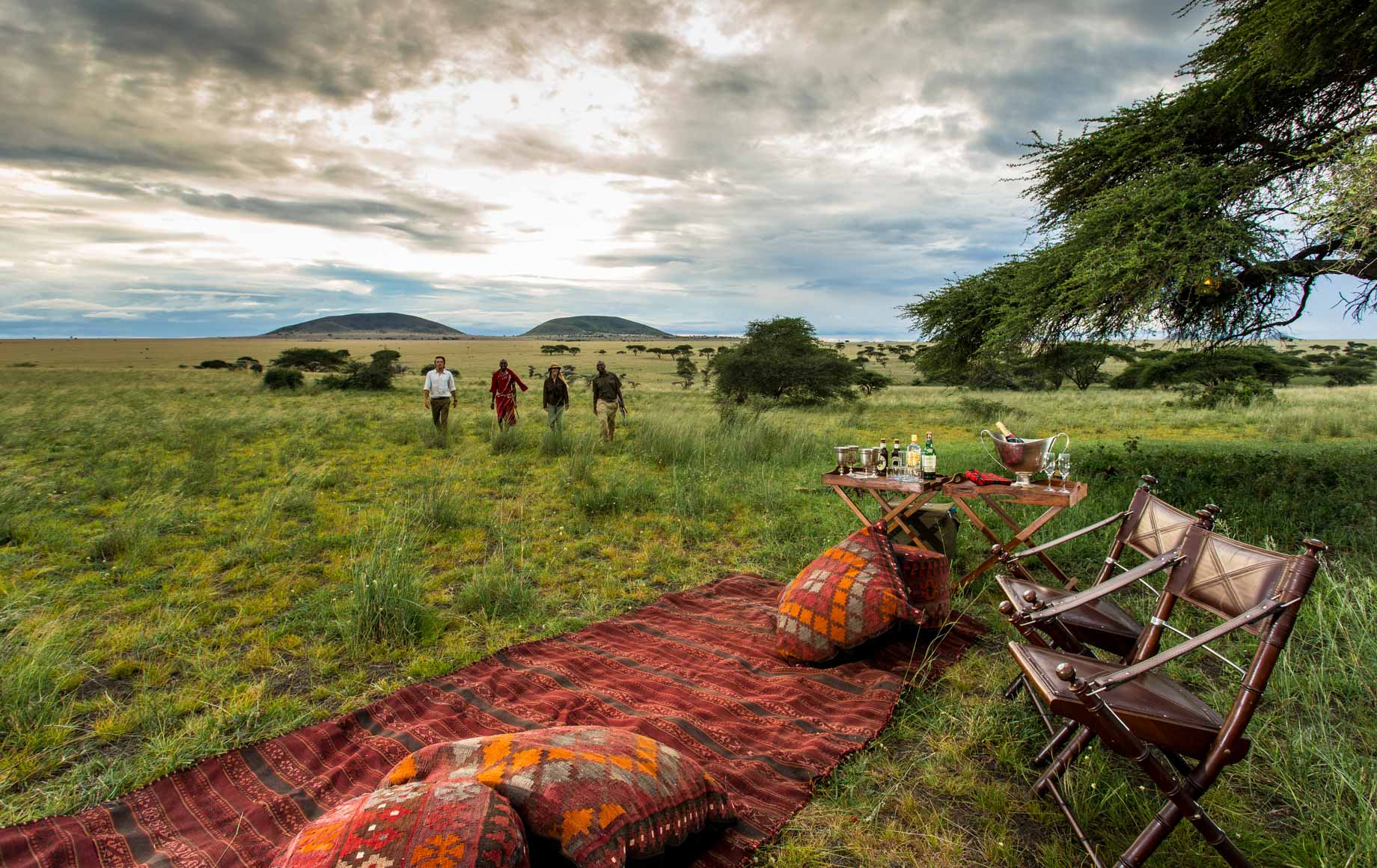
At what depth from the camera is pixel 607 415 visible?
13.0 meters

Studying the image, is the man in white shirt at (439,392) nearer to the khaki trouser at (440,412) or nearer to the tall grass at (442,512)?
the khaki trouser at (440,412)

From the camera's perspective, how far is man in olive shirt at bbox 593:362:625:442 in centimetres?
1284

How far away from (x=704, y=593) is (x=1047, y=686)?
3.40m

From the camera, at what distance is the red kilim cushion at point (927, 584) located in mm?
4391

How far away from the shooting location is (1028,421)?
18.8m

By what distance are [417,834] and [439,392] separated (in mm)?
12255

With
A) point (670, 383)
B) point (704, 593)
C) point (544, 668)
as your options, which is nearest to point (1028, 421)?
point (704, 593)

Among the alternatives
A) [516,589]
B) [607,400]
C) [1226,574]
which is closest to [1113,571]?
[1226,574]

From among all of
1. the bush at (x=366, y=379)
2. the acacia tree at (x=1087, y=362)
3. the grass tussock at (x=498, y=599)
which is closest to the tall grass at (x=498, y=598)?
the grass tussock at (x=498, y=599)

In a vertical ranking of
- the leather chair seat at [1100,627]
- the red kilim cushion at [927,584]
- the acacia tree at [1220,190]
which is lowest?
the red kilim cushion at [927,584]

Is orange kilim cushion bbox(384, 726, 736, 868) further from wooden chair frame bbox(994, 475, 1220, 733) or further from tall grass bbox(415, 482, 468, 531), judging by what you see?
tall grass bbox(415, 482, 468, 531)

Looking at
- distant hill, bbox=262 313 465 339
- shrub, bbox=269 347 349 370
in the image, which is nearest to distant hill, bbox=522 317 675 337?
distant hill, bbox=262 313 465 339

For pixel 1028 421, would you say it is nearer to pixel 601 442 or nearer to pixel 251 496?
pixel 601 442

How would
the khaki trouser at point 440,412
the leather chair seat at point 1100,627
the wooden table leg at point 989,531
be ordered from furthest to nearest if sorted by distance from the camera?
1. the khaki trouser at point 440,412
2. the wooden table leg at point 989,531
3. the leather chair seat at point 1100,627
